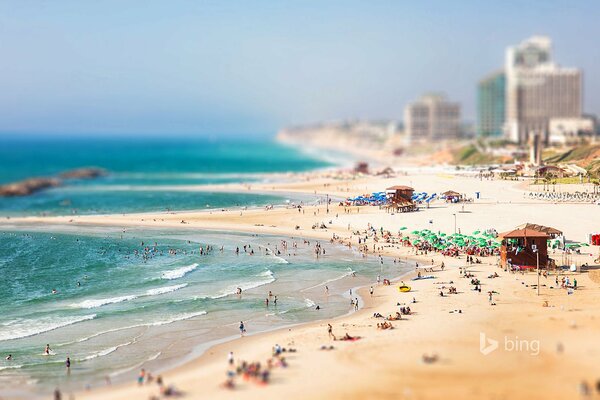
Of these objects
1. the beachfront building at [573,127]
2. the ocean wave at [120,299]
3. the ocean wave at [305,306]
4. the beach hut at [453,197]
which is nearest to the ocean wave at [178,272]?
the ocean wave at [120,299]

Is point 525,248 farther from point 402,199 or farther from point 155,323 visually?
point 402,199

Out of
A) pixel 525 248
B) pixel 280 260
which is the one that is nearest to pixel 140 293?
pixel 280 260

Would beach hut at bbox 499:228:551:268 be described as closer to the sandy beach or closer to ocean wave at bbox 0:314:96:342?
the sandy beach

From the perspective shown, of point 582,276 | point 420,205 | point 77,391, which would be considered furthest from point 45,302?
point 420,205

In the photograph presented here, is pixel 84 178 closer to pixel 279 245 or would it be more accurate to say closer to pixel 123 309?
pixel 279 245

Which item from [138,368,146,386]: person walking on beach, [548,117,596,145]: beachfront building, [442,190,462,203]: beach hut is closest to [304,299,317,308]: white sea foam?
[138,368,146,386]: person walking on beach

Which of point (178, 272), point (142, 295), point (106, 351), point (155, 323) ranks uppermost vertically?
point (178, 272)
